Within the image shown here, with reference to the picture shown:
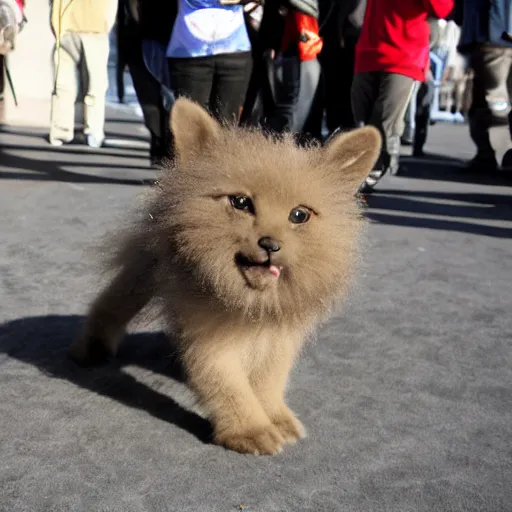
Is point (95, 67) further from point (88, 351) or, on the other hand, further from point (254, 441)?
point (254, 441)

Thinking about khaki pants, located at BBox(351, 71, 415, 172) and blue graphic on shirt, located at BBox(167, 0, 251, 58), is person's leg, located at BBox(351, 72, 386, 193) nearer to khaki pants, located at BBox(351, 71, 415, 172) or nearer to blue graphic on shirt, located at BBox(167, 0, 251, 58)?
khaki pants, located at BBox(351, 71, 415, 172)

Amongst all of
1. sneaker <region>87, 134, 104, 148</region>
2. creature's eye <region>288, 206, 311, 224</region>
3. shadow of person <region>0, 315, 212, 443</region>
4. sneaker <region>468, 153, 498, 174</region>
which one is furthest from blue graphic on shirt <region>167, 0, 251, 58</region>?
sneaker <region>468, 153, 498, 174</region>

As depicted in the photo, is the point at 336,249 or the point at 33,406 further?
the point at 33,406

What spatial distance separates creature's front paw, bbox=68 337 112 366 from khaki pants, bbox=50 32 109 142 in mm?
5977

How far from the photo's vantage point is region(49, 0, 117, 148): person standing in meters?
8.54

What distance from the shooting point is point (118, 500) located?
7.39 feet

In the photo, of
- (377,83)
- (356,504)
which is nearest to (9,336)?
(356,504)

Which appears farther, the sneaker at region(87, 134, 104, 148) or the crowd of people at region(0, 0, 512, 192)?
the sneaker at region(87, 134, 104, 148)

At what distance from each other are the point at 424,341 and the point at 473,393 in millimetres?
606

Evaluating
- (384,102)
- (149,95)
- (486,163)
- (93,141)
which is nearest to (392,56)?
(384,102)

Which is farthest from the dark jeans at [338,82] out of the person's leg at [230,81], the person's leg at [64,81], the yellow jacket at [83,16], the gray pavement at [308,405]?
the gray pavement at [308,405]

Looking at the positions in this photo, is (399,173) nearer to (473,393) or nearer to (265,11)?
(265,11)

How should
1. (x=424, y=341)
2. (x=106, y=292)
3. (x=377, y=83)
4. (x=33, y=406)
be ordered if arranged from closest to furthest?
(x=33, y=406) < (x=106, y=292) < (x=424, y=341) < (x=377, y=83)

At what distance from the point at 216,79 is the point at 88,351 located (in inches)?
112
